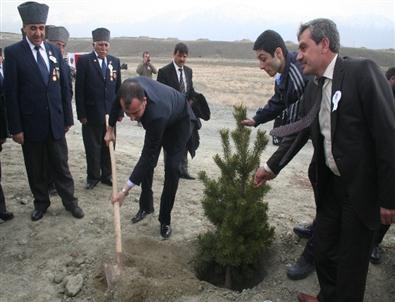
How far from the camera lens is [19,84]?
13.6ft

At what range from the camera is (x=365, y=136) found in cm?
240

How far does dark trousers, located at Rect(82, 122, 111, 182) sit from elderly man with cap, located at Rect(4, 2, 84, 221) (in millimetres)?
674

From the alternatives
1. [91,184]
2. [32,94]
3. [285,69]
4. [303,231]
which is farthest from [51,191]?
[285,69]

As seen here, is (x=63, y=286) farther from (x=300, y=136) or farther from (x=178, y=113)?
(x=300, y=136)

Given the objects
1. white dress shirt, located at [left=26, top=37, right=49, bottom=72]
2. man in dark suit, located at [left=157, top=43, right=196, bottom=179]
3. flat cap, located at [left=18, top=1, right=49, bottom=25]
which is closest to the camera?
flat cap, located at [left=18, top=1, right=49, bottom=25]

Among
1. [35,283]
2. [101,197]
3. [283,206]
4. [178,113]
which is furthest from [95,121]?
[283,206]

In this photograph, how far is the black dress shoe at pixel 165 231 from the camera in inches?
168

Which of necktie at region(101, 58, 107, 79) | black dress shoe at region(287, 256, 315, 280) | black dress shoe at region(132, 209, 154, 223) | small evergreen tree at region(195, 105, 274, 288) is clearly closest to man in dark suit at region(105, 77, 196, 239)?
black dress shoe at region(132, 209, 154, 223)

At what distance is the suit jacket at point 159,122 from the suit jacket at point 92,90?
3.23 feet

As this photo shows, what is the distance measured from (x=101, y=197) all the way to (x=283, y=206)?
225cm

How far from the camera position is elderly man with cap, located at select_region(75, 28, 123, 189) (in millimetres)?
5184

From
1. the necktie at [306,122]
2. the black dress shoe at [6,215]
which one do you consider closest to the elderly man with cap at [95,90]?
the black dress shoe at [6,215]

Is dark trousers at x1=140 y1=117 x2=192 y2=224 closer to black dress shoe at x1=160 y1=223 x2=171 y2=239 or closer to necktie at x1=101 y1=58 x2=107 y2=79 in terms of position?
black dress shoe at x1=160 y1=223 x2=171 y2=239

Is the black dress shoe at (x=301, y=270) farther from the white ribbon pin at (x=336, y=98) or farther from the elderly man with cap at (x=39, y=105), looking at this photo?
the elderly man with cap at (x=39, y=105)
